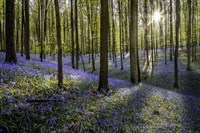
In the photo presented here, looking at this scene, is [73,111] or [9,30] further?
[9,30]

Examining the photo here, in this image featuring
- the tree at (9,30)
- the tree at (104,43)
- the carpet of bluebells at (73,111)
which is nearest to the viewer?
the carpet of bluebells at (73,111)

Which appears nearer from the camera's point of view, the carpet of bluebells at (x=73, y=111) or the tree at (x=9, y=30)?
the carpet of bluebells at (x=73, y=111)

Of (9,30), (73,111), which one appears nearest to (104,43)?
(73,111)

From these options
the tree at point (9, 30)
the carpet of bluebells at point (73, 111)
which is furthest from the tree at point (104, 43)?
the tree at point (9, 30)

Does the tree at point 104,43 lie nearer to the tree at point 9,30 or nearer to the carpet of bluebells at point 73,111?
the carpet of bluebells at point 73,111

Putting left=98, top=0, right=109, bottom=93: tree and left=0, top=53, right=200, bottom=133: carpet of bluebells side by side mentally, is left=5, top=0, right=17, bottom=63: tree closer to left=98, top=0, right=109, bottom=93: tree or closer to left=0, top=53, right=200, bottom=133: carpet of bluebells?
left=0, top=53, right=200, bottom=133: carpet of bluebells

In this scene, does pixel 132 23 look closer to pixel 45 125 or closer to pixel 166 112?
pixel 166 112

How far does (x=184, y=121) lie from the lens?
519 inches

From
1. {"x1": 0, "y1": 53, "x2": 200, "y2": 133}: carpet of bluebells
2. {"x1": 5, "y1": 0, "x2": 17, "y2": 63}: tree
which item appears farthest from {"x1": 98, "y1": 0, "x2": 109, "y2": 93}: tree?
{"x1": 5, "y1": 0, "x2": 17, "y2": 63}: tree

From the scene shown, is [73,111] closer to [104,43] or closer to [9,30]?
[104,43]

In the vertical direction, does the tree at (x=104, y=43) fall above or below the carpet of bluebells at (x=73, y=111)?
above

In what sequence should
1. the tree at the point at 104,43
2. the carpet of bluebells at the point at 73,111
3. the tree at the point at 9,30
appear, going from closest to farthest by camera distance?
the carpet of bluebells at the point at 73,111
the tree at the point at 104,43
the tree at the point at 9,30

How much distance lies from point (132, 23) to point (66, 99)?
12.6 meters

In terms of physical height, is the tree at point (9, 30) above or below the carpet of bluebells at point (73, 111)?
above
